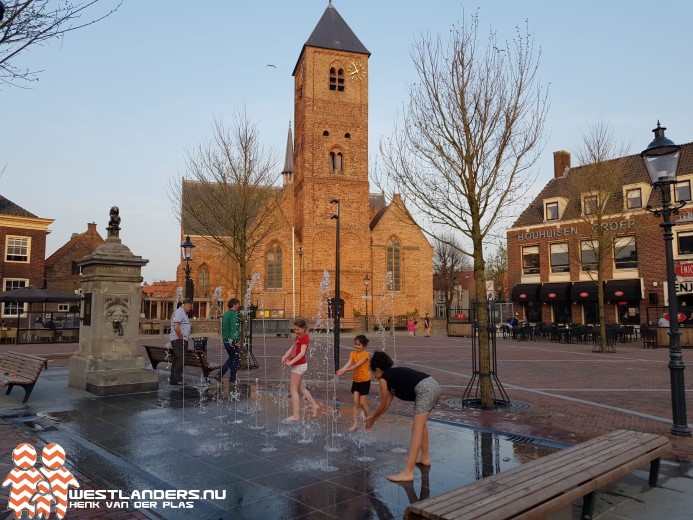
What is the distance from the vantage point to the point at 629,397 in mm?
10070

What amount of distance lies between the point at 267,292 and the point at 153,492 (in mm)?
36699

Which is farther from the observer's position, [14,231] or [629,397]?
[14,231]

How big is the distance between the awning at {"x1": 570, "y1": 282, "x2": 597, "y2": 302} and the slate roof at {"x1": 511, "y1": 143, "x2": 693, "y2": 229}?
4.58m

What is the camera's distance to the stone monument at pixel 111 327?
31.6ft

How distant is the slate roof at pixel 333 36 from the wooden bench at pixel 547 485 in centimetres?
4369

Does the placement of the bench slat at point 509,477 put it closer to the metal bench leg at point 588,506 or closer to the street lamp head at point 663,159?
the metal bench leg at point 588,506

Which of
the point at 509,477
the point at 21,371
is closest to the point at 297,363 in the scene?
the point at 509,477

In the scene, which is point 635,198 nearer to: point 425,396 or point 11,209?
point 425,396

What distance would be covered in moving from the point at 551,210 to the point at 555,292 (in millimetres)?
6202

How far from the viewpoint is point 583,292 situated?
1228 inches

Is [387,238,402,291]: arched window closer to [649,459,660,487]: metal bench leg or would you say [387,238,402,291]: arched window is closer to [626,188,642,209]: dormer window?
[626,188,642,209]: dormer window

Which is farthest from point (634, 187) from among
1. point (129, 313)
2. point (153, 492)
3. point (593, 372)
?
point (153, 492)

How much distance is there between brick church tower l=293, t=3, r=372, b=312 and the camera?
41969 millimetres

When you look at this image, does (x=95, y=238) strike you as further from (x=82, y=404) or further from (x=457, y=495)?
(x=457, y=495)
